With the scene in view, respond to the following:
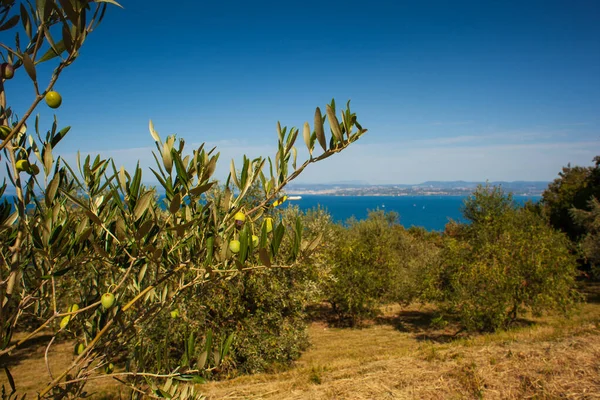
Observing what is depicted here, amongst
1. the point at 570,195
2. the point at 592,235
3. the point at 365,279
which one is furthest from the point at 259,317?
the point at 570,195

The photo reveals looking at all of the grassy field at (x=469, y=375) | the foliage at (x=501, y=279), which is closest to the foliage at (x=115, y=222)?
the grassy field at (x=469, y=375)

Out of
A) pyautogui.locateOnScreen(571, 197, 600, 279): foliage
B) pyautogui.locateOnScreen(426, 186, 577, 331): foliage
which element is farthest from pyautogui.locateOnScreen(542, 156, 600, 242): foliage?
pyautogui.locateOnScreen(426, 186, 577, 331): foliage

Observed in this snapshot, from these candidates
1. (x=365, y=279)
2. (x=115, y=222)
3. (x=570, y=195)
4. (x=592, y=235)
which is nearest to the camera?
(x=115, y=222)

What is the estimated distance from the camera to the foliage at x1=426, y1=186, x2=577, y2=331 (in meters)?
14.0

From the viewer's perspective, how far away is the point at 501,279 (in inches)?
549

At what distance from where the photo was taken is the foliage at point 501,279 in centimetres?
1399

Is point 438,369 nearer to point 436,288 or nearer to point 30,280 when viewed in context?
point 30,280

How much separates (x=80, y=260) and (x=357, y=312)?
1992cm

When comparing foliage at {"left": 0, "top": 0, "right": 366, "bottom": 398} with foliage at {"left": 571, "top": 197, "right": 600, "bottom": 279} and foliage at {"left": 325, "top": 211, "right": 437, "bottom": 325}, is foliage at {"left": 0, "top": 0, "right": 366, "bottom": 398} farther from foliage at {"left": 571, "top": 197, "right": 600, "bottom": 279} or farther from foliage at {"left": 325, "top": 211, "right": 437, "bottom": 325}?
foliage at {"left": 571, "top": 197, "right": 600, "bottom": 279}

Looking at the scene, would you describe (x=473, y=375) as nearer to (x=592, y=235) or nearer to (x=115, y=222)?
(x=115, y=222)

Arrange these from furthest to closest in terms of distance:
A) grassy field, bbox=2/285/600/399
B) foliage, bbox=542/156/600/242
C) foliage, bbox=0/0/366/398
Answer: foliage, bbox=542/156/600/242, grassy field, bbox=2/285/600/399, foliage, bbox=0/0/366/398

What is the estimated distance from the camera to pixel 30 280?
1874mm

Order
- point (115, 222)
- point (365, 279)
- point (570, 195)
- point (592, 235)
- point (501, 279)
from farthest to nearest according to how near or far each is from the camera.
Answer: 1. point (570, 195)
2. point (592, 235)
3. point (365, 279)
4. point (501, 279)
5. point (115, 222)

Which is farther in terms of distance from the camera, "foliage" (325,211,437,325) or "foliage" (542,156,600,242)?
"foliage" (542,156,600,242)
